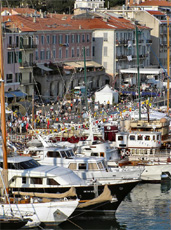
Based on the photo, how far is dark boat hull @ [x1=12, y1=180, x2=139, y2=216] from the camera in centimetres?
3725

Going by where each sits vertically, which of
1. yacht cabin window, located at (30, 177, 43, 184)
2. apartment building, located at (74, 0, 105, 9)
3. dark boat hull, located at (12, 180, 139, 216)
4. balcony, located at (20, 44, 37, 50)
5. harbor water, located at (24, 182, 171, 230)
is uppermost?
apartment building, located at (74, 0, 105, 9)

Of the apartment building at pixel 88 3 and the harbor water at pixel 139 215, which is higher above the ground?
the apartment building at pixel 88 3

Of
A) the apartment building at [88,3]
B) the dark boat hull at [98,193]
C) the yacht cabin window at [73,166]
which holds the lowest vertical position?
the dark boat hull at [98,193]

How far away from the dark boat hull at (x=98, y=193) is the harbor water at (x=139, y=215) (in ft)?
1.52

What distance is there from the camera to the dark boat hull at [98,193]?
37250 millimetres

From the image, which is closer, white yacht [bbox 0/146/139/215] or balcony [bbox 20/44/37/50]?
white yacht [bbox 0/146/139/215]

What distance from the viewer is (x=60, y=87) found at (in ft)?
277

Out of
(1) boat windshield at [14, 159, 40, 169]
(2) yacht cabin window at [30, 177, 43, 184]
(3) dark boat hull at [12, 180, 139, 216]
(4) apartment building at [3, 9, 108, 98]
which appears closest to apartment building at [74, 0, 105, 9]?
(4) apartment building at [3, 9, 108, 98]

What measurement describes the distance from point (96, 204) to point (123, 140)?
14.2 meters

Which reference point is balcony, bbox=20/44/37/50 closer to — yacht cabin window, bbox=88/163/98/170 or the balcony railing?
the balcony railing

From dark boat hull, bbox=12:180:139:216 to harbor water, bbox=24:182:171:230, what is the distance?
464 millimetres

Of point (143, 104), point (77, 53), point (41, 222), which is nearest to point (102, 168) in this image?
point (41, 222)

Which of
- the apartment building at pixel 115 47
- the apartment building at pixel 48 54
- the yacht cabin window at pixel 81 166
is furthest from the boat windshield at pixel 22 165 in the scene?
the apartment building at pixel 115 47

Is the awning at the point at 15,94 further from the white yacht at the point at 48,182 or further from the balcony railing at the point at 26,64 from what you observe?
the white yacht at the point at 48,182
